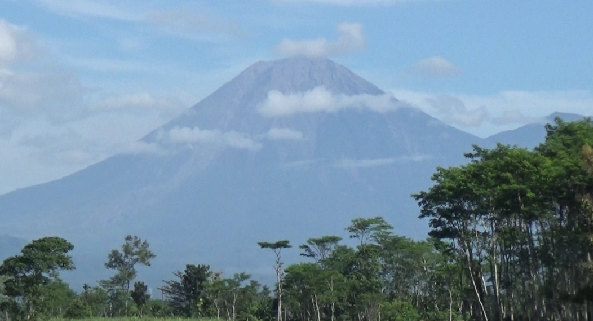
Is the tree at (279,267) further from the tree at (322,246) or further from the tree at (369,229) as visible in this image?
the tree at (369,229)

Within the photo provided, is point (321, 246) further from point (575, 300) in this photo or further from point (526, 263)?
point (575, 300)

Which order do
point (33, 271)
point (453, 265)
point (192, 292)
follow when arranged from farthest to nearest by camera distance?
point (192, 292) < point (453, 265) < point (33, 271)

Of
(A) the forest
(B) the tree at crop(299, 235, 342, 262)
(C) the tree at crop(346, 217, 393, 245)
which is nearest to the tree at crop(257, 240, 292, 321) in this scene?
(A) the forest

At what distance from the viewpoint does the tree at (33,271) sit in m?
52.7

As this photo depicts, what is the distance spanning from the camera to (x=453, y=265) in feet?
203

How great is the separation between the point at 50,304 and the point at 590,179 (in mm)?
32901

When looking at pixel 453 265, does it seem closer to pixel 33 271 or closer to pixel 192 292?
pixel 33 271

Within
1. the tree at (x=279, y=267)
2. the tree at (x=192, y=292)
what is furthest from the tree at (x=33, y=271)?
the tree at (x=192, y=292)

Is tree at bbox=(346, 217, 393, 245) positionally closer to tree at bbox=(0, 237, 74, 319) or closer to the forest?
the forest

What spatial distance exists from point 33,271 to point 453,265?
26720 millimetres

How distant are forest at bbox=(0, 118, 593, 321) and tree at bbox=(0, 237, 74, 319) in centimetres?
7

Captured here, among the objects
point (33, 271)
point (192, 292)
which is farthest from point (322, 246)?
point (33, 271)

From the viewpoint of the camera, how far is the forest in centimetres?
3753

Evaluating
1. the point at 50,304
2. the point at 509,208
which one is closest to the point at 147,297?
the point at 50,304
